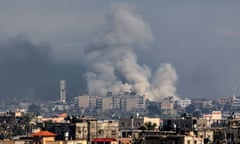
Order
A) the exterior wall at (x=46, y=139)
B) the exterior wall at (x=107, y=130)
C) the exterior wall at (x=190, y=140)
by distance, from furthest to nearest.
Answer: the exterior wall at (x=107, y=130), the exterior wall at (x=46, y=139), the exterior wall at (x=190, y=140)

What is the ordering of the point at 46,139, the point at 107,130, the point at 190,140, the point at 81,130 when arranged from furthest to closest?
the point at 107,130 → the point at 81,130 → the point at 46,139 → the point at 190,140

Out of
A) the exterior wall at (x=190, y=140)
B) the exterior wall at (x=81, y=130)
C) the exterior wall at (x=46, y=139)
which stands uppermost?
the exterior wall at (x=81, y=130)

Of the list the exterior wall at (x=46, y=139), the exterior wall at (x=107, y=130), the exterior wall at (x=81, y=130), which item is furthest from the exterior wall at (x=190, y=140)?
the exterior wall at (x=107, y=130)

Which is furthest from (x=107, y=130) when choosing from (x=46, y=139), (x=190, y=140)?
(x=190, y=140)

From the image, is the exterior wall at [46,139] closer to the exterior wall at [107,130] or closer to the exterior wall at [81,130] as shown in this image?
the exterior wall at [81,130]

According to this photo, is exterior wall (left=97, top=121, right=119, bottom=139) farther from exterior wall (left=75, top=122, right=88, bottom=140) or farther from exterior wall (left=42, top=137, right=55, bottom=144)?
exterior wall (left=42, top=137, right=55, bottom=144)

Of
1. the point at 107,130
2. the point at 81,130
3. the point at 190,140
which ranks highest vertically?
the point at 107,130

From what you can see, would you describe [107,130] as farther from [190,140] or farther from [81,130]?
[190,140]

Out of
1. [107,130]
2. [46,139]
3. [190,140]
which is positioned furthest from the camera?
[107,130]

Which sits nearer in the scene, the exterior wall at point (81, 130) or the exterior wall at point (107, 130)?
the exterior wall at point (81, 130)

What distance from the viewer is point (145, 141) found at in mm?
80438

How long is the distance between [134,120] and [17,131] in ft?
114

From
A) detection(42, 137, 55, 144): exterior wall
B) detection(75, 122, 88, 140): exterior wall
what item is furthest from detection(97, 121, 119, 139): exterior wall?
detection(42, 137, 55, 144): exterior wall

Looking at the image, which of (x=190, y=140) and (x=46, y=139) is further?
(x=46, y=139)
